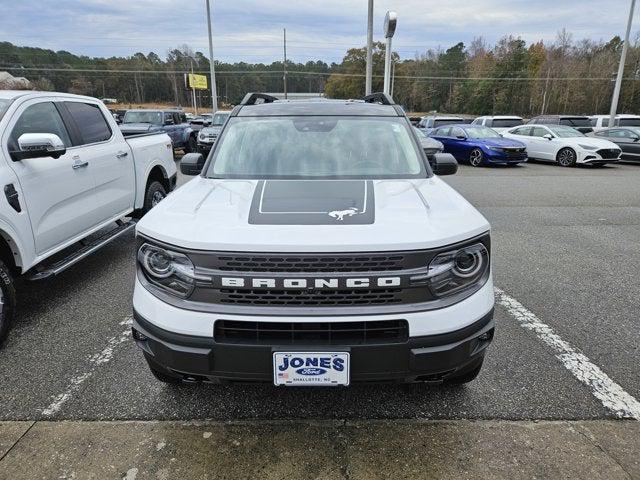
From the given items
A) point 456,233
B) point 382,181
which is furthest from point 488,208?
point 456,233

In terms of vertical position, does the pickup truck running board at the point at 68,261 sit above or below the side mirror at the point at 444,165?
below

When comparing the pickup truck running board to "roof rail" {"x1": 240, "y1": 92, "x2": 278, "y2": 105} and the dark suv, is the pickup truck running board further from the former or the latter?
the dark suv

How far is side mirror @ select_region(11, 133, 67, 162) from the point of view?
3.49 meters

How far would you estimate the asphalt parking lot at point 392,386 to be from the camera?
106 inches

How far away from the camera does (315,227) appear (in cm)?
221

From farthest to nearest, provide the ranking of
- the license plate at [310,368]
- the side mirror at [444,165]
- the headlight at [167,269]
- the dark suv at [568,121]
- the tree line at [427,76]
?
the tree line at [427,76] < the dark suv at [568,121] < the side mirror at [444,165] < the headlight at [167,269] < the license plate at [310,368]

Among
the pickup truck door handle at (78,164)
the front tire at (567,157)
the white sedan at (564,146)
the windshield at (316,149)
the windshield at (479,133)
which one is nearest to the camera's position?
the windshield at (316,149)

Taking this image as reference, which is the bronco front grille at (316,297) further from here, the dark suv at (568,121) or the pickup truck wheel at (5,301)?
the dark suv at (568,121)

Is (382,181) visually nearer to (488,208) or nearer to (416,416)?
(416,416)

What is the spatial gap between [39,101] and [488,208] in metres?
7.63

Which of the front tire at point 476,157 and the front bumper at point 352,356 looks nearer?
the front bumper at point 352,356

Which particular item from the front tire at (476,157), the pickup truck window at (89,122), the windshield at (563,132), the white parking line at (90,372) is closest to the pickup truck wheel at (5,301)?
the white parking line at (90,372)

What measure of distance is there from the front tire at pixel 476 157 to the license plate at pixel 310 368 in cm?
1501

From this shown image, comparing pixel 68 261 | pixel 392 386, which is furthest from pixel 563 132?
pixel 68 261
